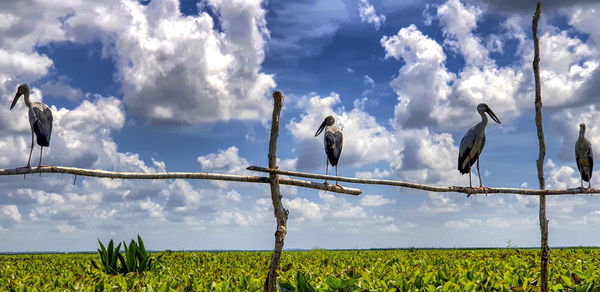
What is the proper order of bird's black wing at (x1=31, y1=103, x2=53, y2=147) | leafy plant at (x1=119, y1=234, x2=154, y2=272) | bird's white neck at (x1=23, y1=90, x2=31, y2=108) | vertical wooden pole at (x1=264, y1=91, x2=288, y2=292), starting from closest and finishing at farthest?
vertical wooden pole at (x1=264, y1=91, x2=288, y2=292) → leafy plant at (x1=119, y1=234, x2=154, y2=272) → bird's black wing at (x1=31, y1=103, x2=53, y2=147) → bird's white neck at (x1=23, y1=90, x2=31, y2=108)

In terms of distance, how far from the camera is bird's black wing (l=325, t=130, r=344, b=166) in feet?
32.0

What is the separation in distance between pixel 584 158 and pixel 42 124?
1105cm

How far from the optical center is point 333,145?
9711 mm

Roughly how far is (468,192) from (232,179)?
3739 millimetres

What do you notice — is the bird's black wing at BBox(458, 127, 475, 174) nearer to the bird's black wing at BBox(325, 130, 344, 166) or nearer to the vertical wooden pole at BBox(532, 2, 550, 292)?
the bird's black wing at BBox(325, 130, 344, 166)

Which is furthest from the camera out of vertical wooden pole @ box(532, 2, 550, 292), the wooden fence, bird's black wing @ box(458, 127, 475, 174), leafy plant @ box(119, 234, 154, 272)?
bird's black wing @ box(458, 127, 475, 174)

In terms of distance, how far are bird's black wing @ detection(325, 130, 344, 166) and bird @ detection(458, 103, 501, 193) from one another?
2594 mm

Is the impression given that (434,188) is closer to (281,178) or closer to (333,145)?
(281,178)

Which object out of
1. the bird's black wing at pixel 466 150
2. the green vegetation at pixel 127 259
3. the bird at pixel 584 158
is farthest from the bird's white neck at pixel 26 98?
the bird at pixel 584 158

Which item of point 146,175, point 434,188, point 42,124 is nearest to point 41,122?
point 42,124

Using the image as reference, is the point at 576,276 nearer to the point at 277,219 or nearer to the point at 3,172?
the point at 277,219

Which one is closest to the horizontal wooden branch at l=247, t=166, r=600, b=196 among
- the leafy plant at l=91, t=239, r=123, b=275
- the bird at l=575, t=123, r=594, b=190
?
the bird at l=575, t=123, r=594, b=190

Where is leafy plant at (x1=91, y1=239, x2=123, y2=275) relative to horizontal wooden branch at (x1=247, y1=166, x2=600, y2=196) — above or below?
below

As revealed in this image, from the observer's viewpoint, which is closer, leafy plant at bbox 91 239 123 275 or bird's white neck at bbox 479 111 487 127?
leafy plant at bbox 91 239 123 275
